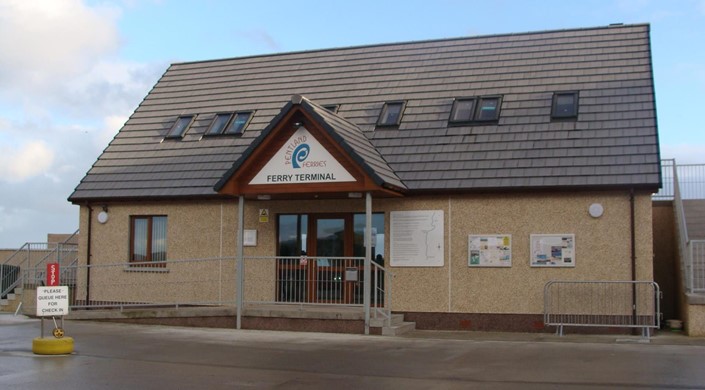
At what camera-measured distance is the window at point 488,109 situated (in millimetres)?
18359

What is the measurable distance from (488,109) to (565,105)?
175cm

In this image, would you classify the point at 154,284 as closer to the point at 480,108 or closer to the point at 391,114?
the point at 391,114

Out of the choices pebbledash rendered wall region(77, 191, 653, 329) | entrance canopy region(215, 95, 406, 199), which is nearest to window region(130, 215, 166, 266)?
pebbledash rendered wall region(77, 191, 653, 329)

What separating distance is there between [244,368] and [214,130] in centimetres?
1063

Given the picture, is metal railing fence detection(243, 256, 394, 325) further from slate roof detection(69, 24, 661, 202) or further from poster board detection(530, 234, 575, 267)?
poster board detection(530, 234, 575, 267)

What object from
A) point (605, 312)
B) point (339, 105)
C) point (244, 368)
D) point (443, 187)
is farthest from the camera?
point (339, 105)

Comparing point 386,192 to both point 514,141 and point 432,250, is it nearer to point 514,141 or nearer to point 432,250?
point 432,250

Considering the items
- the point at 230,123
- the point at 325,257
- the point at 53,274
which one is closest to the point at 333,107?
the point at 230,123

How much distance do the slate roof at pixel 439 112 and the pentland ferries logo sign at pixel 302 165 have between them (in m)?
0.65

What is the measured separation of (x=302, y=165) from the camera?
16562 mm

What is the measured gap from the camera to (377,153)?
17969 mm

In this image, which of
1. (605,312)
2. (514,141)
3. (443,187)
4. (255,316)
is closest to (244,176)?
(255,316)

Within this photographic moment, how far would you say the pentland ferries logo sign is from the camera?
16.3 m

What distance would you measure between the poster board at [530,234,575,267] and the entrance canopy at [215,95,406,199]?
3044mm
